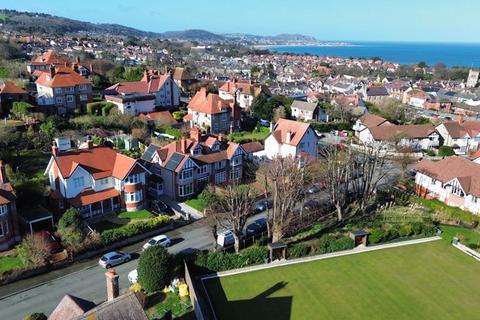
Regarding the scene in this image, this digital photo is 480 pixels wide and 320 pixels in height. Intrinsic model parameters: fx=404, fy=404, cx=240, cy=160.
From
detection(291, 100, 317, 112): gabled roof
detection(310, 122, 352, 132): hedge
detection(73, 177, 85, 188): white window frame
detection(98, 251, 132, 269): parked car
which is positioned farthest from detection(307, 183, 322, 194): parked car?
detection(291, 100, 317, 112): gabled roof

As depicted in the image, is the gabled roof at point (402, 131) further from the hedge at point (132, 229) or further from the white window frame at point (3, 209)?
the white window frame at point (3, 209)

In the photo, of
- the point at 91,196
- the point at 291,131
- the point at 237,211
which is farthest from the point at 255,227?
the point at 291,131

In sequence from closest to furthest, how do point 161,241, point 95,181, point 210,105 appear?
1. point 161,241
2. point 95,181
3. point 210,105

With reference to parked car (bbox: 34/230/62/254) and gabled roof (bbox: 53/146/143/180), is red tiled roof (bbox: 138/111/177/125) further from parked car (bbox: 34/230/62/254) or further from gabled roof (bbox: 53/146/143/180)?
parked car (bbox: 34/230/62/254)

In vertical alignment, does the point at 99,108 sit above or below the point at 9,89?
below

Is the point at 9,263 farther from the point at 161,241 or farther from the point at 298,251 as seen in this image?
the point at 298,251

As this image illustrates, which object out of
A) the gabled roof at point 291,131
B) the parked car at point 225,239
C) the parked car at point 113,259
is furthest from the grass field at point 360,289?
the gabled roof at point 291,131
